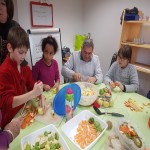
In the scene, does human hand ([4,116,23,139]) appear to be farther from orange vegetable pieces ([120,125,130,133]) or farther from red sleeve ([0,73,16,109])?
orange vegetable pieces ([120,125,130,133])

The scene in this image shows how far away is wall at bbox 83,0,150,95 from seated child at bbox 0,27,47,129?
219cm

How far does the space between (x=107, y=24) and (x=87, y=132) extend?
258 cm

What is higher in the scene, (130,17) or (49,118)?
(130,17)

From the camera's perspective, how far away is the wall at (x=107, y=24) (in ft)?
8.47

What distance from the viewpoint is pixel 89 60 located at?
1.87 m

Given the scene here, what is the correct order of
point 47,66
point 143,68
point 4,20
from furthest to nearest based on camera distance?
1. point 143,68
2. point 47,66
3. point 4,20

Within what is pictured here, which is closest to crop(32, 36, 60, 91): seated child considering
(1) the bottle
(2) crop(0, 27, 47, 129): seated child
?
(2) crop(0, 27, 47, 129): seated child

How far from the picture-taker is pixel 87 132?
34.1 inches

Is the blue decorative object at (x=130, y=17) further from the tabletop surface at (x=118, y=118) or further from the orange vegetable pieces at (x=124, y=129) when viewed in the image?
the orange vegetable pieces at (x=124, y=129)

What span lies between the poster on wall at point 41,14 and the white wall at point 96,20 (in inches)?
3.4

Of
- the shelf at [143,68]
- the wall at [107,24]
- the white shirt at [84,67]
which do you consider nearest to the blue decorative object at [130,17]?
the wall at [107,24]

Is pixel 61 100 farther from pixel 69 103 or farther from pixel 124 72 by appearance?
pixel 124 72

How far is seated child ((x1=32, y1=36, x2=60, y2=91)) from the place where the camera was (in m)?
1.51

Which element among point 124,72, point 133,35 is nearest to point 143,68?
point 133,35
